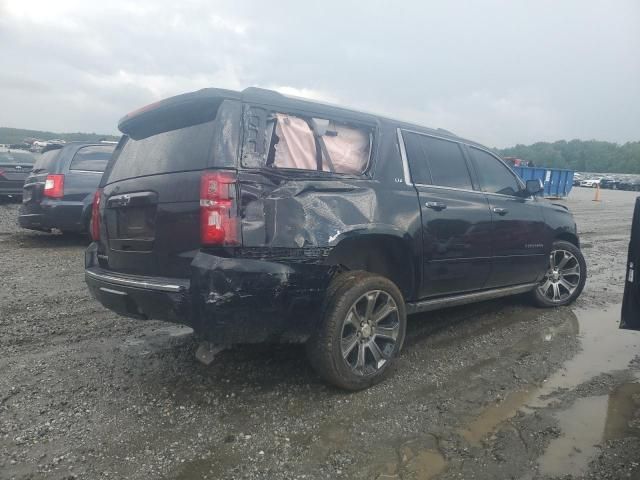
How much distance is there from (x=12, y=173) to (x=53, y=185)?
6.75 meters

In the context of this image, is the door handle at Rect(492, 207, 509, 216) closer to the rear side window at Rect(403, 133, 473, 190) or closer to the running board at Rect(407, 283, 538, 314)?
the rear side window at Rect(403, 133, 473, 190)

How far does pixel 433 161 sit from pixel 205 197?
205cm

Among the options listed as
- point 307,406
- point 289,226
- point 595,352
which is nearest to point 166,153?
point 289,226

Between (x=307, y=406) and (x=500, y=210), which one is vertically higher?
(x=500, y=210)

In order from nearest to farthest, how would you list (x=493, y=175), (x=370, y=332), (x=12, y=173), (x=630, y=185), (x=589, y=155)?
(x=370, y=332), (x=493, y=175), (x=12, y=173), (x=630, y=185), (x=589, y=155)

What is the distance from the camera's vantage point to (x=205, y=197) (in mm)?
2771

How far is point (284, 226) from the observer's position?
9.53 ft

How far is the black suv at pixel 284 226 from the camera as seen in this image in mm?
2797

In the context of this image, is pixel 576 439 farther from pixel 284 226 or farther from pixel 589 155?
pixel 589 155

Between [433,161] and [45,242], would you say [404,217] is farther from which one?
[45,242]

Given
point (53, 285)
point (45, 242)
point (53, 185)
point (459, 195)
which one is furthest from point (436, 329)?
point (45, 242)

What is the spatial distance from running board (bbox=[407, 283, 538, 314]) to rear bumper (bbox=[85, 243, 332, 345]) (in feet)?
3.31

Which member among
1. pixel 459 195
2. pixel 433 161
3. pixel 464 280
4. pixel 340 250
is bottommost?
pixel 464 280

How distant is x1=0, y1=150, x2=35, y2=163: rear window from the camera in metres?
13.3
